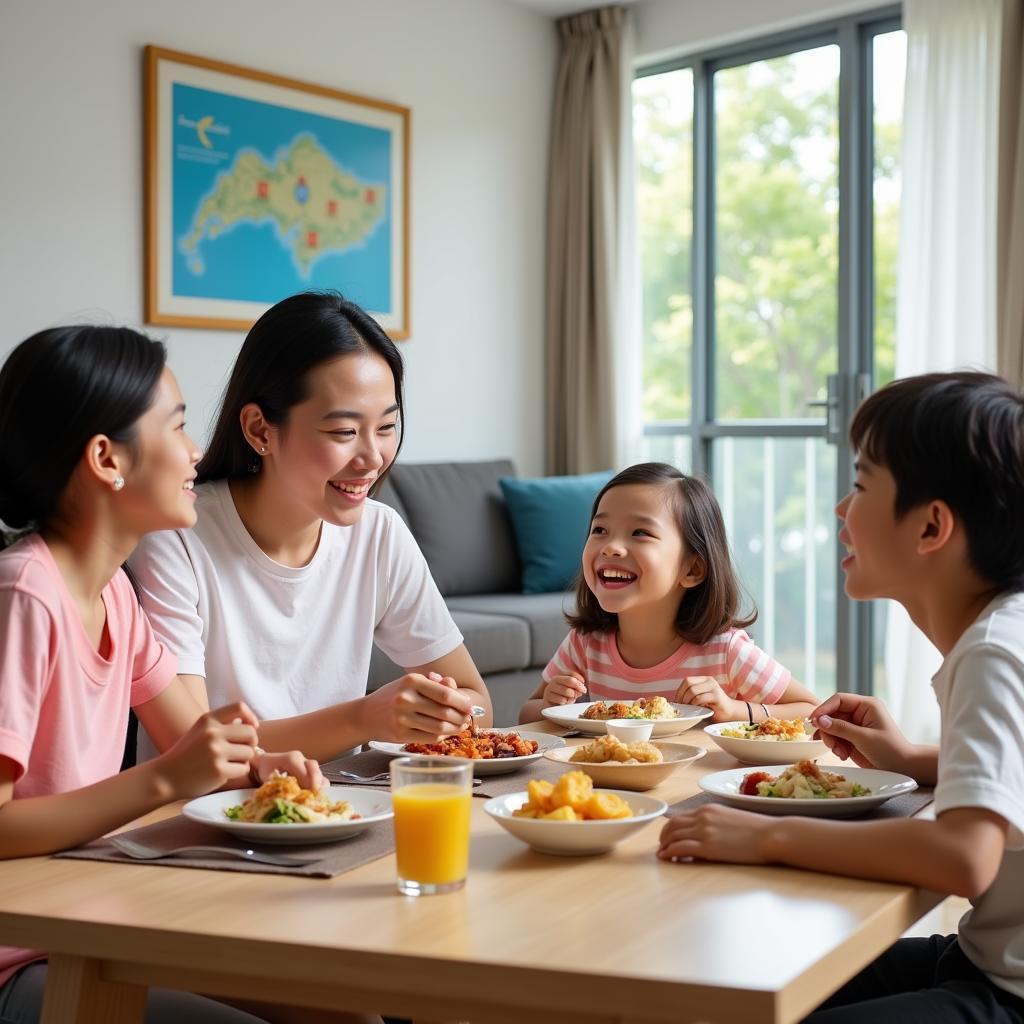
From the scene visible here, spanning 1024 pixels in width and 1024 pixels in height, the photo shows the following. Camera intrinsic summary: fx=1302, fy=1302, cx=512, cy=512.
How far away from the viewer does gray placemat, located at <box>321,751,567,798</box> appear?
4.89 feet

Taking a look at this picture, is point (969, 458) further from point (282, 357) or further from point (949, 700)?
point (282, 357)

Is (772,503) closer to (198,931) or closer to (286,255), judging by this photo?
(286,255)

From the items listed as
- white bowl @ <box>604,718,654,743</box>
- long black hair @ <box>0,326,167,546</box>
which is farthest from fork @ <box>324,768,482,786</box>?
long black hair @ <box>0,326,167,546</box>

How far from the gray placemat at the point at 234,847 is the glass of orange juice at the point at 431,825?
0.10 metres

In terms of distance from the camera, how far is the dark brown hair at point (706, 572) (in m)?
2.34

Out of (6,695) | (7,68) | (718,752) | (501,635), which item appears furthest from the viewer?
(501,635)

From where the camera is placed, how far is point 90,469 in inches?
56.0

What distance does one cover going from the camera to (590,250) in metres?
5.77

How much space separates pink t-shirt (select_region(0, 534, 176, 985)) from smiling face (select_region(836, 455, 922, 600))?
0.83 meters

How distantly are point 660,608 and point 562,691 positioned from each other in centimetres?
36

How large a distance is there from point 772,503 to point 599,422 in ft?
2.76

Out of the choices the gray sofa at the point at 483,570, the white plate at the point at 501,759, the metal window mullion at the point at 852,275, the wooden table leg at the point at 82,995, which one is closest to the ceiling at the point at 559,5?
the metal window mullion at the point at 852,275

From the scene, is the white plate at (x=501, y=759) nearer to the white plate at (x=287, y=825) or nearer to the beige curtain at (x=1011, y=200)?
the white plate at (x=287, y=825)

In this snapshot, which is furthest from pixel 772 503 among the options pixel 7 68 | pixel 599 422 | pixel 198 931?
pixel 198 931
